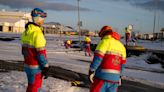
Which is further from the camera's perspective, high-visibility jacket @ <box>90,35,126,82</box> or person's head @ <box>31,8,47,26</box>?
person's head @ <box>31,8,47,26</box>

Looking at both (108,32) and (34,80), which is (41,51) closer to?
(34,80)

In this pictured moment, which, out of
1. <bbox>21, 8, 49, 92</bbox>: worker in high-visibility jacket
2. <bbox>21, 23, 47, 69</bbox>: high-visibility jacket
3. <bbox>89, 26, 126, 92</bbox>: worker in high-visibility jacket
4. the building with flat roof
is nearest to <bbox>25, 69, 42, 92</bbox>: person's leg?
<bbox>21, 8, 49, 92</bbox>: worker in high-visibility jacket

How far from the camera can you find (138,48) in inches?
1305

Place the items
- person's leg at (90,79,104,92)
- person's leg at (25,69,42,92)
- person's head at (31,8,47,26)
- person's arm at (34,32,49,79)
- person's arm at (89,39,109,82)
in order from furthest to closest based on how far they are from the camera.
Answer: person's head at (31,8,47,26), person's leg at (25,69,42,92), person's arm at (34,32,49,79), person's leg at (90,79,104,92), person's arm at (89,39,109,82)

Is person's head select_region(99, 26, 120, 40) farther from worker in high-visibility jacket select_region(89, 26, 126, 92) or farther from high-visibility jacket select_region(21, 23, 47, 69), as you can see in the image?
high-visibility jacket select_region(21, 23, 47, 69)

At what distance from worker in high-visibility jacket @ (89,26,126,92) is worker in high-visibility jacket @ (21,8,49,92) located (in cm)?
98

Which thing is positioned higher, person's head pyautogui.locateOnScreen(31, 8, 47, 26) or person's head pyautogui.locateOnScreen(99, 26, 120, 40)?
person's head pyautogui.locateOnScreen(31, 8, 47, 26)

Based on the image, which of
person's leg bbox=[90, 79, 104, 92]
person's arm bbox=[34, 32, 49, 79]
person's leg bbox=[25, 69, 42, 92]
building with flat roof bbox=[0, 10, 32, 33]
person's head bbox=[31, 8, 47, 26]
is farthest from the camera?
building with flat roof bbox=[0, 10, 32, 33]

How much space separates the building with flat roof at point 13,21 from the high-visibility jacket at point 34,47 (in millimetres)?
118261

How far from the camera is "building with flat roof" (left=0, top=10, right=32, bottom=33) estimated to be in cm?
13255

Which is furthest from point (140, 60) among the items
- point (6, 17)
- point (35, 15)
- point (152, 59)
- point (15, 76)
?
point (6, 17)

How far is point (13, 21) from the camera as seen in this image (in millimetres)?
138750

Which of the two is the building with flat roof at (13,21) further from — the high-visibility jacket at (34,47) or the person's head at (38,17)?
A: the high-visibility jacket at (34,47)

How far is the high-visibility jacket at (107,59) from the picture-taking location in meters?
6.39
